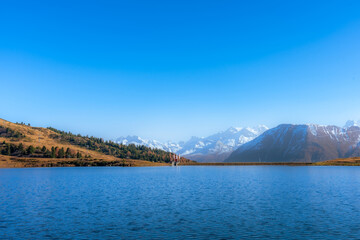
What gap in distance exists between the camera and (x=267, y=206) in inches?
2574

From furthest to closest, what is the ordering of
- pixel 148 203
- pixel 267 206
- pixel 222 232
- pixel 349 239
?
1. pixel 148 203
2. pixel 267 206
3. pixel 222 232
4. pixel 349 239

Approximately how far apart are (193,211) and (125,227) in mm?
17139

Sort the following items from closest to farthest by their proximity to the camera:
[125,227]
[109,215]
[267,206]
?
[125,227]
[109,215]
[267,206]

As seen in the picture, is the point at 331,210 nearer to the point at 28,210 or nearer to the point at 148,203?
the point at 148,203

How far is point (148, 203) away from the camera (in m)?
70.7

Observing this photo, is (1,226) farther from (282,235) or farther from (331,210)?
(331,210)

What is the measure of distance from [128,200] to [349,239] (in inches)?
2001

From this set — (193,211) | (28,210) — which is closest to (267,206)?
(193,211)

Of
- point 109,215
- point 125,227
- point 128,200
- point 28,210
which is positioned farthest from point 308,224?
point 28,210

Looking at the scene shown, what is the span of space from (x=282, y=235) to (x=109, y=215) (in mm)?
31088

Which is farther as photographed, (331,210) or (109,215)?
(331,210)

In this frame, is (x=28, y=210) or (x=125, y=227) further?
(x=28, y=210)

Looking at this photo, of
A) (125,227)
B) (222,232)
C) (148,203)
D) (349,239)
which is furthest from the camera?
(148,203)

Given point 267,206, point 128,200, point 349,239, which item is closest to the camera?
point 349,239
